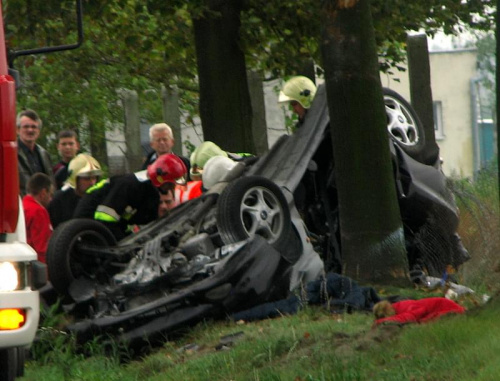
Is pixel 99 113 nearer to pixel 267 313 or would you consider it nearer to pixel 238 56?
pixel 238 56

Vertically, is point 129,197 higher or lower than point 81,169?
lower

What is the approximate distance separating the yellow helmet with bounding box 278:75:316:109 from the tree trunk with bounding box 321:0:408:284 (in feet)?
6.35

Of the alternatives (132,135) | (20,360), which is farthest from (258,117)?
(20,360)

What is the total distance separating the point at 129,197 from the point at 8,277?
175 inches

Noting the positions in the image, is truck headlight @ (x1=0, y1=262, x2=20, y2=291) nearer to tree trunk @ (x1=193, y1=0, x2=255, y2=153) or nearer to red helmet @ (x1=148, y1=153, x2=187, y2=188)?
red helmet @ (x1=148, y1=153, x2=187, y2=188)

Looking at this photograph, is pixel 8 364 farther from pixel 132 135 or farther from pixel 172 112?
pixel 132 135

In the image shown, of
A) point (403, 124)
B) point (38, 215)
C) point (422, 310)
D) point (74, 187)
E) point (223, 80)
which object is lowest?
point (422, 310)

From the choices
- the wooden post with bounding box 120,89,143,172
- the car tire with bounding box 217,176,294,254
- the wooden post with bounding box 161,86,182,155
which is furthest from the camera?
the wooden post with bounding box 120,89,143,172

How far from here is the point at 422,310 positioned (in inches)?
332

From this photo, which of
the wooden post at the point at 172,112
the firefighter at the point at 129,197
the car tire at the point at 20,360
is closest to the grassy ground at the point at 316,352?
the car tire at the point at 20,360

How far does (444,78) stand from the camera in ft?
201

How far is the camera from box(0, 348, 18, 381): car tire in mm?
7508

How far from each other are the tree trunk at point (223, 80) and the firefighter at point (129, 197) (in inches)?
152

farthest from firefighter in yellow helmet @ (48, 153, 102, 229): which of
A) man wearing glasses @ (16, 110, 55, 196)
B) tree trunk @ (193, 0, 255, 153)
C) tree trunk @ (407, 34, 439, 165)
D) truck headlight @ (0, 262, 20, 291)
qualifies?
truck headlight @ (0, 262, 20, 291)
